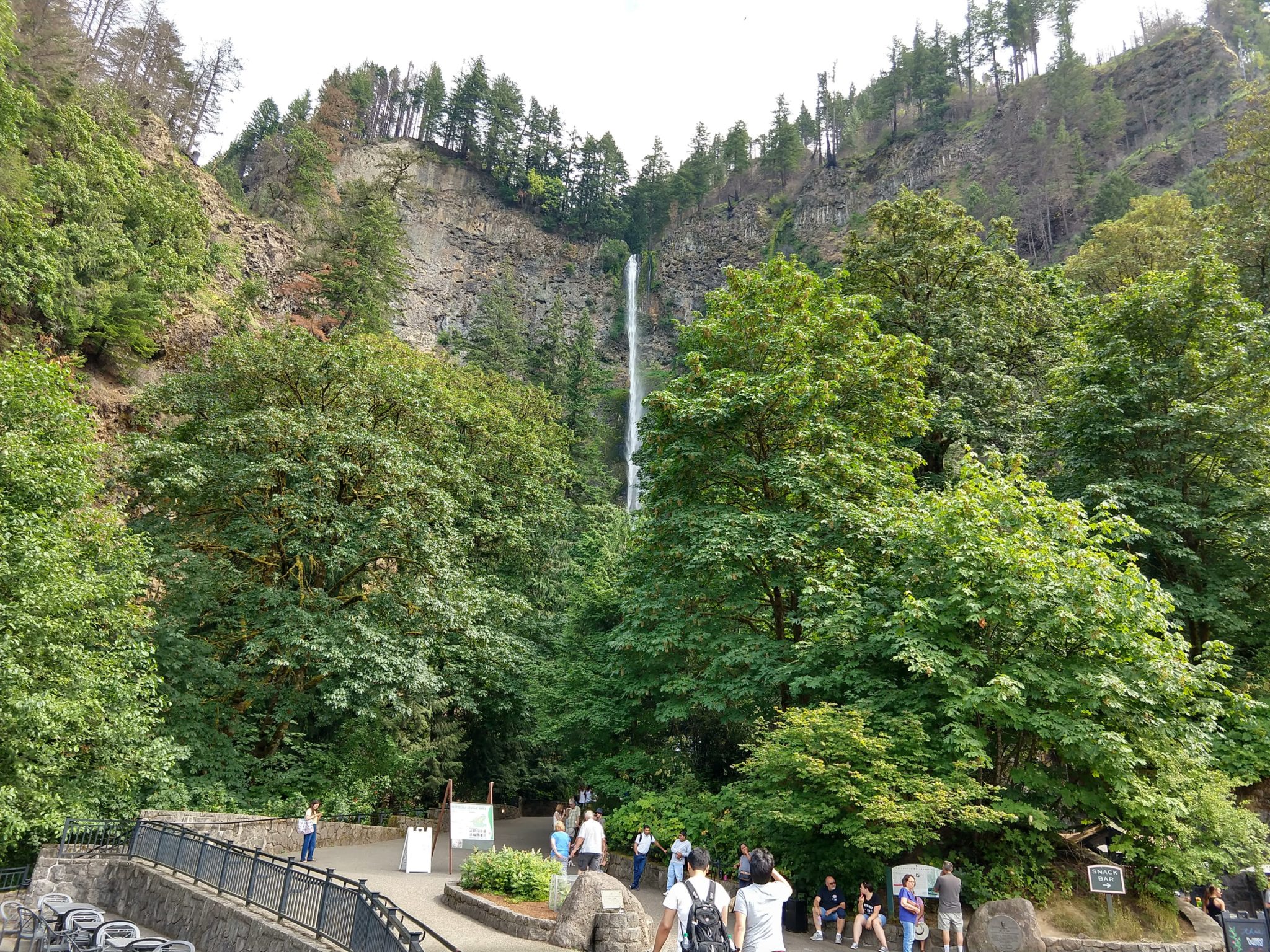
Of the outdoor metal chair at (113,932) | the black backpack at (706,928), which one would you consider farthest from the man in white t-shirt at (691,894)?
the outdoor metal chair at (113,932)

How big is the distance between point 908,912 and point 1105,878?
324 centimetres

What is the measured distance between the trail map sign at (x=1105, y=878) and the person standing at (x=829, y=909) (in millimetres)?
3661

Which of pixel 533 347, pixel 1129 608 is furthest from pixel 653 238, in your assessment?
pixel 1129 608

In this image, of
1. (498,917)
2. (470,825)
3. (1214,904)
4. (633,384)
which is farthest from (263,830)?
(633,384)

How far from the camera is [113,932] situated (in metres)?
8.49

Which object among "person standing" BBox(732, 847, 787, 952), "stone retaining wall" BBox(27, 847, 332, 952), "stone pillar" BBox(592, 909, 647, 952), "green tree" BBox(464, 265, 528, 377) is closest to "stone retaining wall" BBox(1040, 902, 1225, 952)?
"stone pillar" BBox(592, 909, 647, 952)

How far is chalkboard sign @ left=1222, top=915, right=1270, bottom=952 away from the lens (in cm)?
959

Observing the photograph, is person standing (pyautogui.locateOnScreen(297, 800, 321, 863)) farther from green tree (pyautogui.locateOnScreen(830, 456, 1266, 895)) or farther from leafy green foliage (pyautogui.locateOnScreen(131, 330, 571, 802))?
green tree (pyautogui.locateOnScreen(830, 456, 1266, 895))

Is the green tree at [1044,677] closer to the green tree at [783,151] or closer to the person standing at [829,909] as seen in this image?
the person standing at [829,909]

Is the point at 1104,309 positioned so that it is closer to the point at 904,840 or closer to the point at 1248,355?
the point at 1248,355

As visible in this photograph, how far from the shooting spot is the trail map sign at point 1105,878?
1085 cm

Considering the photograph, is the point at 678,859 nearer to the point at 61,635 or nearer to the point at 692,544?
the point at 692,544

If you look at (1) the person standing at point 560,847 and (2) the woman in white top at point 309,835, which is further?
(2) the woman in white top at point 309,835

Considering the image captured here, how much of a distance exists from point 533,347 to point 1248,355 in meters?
45.7
